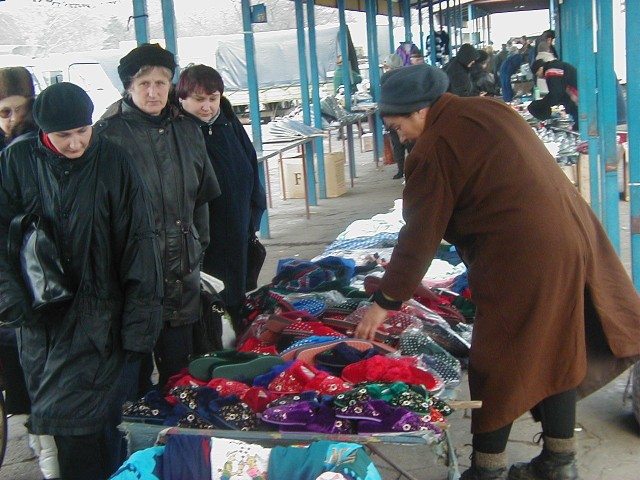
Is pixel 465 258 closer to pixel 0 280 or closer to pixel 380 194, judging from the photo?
pixel 0 280

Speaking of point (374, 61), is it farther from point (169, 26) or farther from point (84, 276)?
point (84, 276)

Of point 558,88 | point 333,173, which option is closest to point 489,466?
point 558,88

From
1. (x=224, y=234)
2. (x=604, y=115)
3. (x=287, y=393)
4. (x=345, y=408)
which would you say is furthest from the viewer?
(x=604, y=115)

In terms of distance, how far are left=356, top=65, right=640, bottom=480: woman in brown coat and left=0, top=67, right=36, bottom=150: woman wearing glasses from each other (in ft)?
4.72

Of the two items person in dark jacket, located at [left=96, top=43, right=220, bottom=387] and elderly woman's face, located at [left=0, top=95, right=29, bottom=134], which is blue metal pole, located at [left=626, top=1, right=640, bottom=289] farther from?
elderly woman's face, located at [left=0, top=95, right=29, bottom=134]

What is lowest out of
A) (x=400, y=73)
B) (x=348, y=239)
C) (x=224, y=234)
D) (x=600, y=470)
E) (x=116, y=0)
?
(x=600, y=470)

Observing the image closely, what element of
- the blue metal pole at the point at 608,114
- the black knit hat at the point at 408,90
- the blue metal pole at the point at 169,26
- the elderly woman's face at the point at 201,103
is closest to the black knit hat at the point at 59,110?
the black knit hat at the point at 408,90

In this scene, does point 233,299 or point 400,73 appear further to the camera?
point 233,299

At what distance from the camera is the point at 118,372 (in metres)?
3.12

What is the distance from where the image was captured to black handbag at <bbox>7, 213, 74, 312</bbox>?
287 cm

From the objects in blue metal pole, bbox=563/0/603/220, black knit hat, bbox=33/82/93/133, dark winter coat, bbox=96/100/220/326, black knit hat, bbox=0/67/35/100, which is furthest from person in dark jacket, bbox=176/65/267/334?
blue metal pole, bbox=563/0/603/220

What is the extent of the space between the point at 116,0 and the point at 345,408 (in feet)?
15.9

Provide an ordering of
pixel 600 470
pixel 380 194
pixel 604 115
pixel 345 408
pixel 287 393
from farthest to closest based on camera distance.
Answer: pixel 380 194
pixel 604 115
pixel 600 470
pixel 287 393
pixel 345 408

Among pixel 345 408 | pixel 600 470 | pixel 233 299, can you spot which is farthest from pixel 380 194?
pixel 345 408
